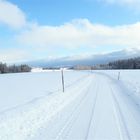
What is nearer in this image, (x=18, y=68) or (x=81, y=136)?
(x=81, y=136)

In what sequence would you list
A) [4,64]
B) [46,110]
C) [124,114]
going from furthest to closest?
1. [4,64]
2. [46,110]
3. [124,114]

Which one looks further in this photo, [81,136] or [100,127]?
[100,127]

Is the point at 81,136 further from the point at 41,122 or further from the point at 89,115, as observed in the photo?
the point at 89,115

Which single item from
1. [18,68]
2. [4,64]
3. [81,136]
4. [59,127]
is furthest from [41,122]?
[18,68]

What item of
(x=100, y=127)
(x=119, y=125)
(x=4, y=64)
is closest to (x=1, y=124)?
(x=100, y=127)

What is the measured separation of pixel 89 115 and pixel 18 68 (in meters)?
94.8

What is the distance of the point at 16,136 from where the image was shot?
24.0ft

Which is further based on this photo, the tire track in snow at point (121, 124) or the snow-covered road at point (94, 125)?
Answer: the snow-covered road at point (94, 125)

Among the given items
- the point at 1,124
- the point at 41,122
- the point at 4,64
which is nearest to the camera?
the point at 1,124

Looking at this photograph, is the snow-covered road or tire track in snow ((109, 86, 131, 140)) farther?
the snow-covered road

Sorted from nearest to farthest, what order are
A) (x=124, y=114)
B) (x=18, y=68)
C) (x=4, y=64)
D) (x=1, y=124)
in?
(x=1, y=124) → (x=124, y=114) → (x=4, y=64) → (x=18, y=68)

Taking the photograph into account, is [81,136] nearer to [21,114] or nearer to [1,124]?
[1,124]

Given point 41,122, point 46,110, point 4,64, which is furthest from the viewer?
point 4,64

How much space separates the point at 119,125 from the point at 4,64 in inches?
3509
